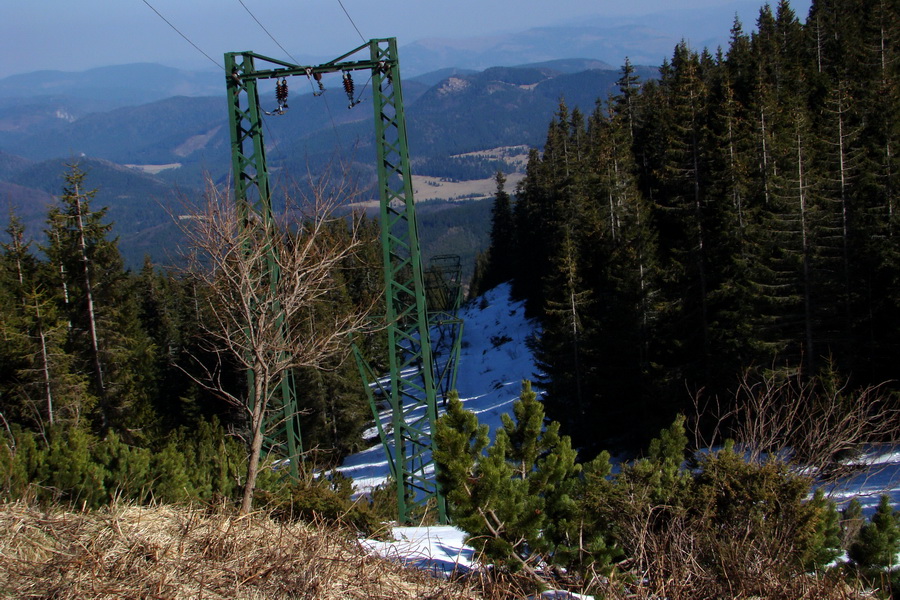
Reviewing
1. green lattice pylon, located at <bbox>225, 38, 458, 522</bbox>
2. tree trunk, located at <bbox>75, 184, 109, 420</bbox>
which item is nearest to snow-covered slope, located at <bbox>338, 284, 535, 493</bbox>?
tree trunk, located at <bbox>75, 184, 109, 420</bbox>

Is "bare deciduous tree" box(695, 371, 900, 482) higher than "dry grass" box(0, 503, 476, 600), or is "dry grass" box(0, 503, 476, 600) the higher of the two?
"dry grass" box(0, 503, 476, 600)

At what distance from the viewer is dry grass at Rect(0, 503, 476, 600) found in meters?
3.88

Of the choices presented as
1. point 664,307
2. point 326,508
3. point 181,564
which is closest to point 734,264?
point 664,307

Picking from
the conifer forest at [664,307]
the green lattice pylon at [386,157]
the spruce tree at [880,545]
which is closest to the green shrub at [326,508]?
the conifer forest at [664,307]

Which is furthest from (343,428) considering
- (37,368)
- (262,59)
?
(262,59)

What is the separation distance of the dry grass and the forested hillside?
28.2 ft

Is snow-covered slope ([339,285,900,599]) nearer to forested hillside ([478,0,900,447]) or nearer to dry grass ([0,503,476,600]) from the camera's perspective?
forested hillside ([478,0,900,447])

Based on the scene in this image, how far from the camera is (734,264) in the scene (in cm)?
1844

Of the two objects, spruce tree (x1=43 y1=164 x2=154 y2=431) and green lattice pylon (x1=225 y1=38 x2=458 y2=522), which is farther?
spruce tree (x1=43 y1=164 x2=154 y2=431)

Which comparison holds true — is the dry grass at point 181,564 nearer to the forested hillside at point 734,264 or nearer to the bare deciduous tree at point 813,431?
the bare deciduous tree at point 813,431

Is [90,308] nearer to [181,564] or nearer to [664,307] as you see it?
[664,307]

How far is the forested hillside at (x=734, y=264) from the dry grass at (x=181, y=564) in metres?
8.60

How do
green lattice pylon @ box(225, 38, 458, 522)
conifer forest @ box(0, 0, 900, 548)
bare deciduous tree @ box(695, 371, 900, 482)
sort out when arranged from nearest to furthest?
bare deciduous tree @ box(695, 371, 900, 482)
green lattice pylon @ box(225, 38, 458, 522)
conifer forest @ box(0, 0, 900, 548)

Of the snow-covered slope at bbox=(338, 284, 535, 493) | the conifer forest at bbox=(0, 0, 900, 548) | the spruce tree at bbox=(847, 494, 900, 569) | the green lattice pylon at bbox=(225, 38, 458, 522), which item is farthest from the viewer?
the snow-covered slope at bbox=(338, 284, 535, 493)
